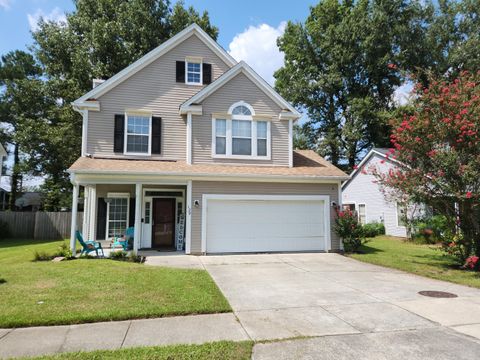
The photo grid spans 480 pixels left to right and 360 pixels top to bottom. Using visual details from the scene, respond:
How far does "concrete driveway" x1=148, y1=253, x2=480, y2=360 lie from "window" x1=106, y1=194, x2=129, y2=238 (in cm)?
626

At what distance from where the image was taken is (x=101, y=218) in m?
14.8

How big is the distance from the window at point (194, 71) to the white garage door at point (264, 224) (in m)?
6.00

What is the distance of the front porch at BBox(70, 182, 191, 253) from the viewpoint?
47.4 ft

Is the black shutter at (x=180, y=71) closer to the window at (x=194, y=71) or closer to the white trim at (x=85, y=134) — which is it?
the window at (x=194, y=71)

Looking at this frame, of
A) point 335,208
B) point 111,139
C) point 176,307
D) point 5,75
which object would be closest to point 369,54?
point 335,208

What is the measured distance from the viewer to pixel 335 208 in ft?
45.6

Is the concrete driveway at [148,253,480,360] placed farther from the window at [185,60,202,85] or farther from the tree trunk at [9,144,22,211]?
the tree trunk at [9,144,22,211]

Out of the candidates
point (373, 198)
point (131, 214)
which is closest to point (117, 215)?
point (131, 214)

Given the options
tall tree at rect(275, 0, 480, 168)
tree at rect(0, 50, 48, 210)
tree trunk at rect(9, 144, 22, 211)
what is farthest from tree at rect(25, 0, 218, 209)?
tall tree at rect(275, 0, 480, 168)

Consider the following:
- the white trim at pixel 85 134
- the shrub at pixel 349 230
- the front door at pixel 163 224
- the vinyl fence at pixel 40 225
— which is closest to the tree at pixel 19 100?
the vinyl fence at pixel 40 225

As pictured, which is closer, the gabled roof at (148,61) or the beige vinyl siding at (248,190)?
the beige vinyl siding at (248,190)

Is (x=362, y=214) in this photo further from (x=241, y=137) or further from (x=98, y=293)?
(x=98, y=293)

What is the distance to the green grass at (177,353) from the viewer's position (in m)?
4.02

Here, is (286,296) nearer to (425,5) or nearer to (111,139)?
(111,139)
